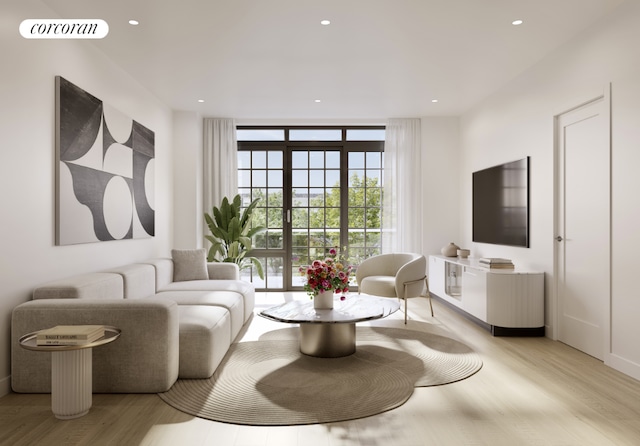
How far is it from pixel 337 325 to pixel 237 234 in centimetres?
290

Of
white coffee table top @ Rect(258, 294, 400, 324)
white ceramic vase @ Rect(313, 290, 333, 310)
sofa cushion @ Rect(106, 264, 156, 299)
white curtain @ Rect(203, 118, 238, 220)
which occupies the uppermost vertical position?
white curtain @ Rect(203, 118, 238, 220)

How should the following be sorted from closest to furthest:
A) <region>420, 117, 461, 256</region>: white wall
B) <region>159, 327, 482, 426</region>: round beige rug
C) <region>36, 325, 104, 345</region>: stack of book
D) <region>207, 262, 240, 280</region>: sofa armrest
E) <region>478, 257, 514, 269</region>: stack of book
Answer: <region>36, 325, 104, 345</region>: stack of book < <region>159, 327, 482, 426</region>: round beige rug < <region>478, 257, 514, 269</region>: stack of book < <region>207, 262, 240, 280</region>: sofa armrest < <region>420, 117, 461, 256</region>: white wall

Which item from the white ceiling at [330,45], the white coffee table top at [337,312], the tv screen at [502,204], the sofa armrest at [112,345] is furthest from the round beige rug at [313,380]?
the white ceiling at [330,45]

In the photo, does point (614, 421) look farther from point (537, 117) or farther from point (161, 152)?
point (161, 152)

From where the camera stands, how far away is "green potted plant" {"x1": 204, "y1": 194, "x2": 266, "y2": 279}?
A: 6023mm

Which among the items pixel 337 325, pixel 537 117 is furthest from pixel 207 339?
pixel 537 117

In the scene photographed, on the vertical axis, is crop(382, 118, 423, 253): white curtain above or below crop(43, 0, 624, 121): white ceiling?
below

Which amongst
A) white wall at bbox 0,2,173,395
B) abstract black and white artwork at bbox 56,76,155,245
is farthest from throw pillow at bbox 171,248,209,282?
white wall at bbox 0,2,173,395

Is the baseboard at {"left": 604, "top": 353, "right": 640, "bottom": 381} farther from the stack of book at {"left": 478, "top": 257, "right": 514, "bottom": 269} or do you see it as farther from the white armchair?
the white armchair

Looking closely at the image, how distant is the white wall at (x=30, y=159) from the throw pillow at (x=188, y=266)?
1054 millimetres

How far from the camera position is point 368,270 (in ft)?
18.8

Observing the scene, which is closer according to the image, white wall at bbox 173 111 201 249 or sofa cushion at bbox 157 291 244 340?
sofa cushion at bbox 157 291 244 340

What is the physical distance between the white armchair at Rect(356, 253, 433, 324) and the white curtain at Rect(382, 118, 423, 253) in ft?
2.81

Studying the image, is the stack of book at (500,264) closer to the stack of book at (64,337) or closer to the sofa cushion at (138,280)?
the sofa cushion at (138,280)
